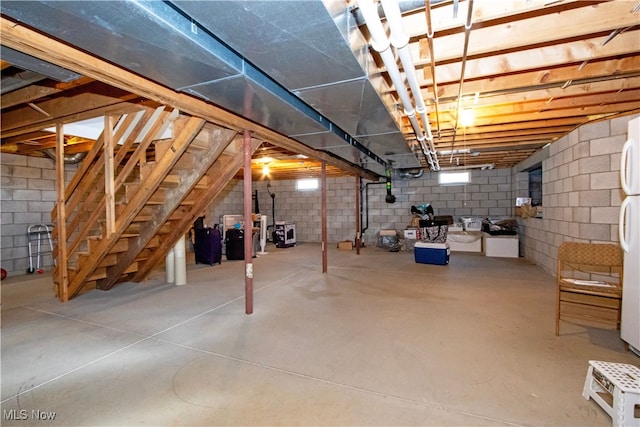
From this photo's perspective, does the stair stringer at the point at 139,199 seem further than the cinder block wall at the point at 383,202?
No

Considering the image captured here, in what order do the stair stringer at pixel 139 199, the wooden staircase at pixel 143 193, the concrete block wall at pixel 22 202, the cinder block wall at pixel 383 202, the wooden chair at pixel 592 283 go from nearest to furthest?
the wooden chair at pixel 592 283
the stair stringer at pixel 139 199
the wooden staircase at pixel 143 193
the concrete block wall at pixel 22 202
the cinder block wall at pixel 383 202

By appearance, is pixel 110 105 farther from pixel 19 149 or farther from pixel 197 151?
pixel 19 149

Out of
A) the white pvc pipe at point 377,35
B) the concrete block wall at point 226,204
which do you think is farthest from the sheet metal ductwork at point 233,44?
the concrete block wall at point 226,204

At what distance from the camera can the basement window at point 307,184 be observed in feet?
31.4

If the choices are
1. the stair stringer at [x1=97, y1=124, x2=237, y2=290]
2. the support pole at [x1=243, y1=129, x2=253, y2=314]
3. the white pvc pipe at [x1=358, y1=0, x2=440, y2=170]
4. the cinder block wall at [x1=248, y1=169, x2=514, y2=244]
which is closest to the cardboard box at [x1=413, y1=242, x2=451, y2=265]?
the cinder block wall at [x1=248, y1=169, x2=514, y2=244]

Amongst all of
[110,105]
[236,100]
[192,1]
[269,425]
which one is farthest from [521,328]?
[110,105]

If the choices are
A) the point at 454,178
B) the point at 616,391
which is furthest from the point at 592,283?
the point at 454,178

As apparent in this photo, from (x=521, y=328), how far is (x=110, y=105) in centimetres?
467

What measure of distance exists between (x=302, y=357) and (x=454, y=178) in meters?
7.21

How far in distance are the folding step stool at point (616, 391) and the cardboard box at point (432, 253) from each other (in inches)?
156

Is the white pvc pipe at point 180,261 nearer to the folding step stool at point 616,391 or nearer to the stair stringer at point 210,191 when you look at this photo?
the stair stringer at point 210,191

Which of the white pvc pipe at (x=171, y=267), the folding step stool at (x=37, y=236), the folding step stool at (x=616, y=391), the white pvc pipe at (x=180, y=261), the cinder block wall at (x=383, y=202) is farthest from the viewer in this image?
the cinder block wall at (x=383, y=202)

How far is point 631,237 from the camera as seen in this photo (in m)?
2.21

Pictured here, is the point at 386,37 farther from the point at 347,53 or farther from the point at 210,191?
the point at 210,191
